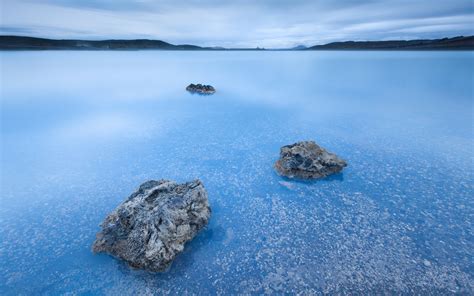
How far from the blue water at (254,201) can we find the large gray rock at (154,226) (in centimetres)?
28

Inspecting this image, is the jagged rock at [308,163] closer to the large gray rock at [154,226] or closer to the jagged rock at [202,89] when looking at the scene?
the large gray rock at [154,226]

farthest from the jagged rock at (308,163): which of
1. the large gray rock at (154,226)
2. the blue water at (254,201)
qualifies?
the large gray rock at (154,226)

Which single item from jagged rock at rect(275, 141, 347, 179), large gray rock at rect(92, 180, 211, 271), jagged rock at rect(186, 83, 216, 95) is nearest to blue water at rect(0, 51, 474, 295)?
large gray rock at rect(92, 180, 211, 271)

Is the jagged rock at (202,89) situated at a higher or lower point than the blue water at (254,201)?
higher

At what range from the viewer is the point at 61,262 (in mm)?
5391

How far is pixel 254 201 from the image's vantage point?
7.52 meters

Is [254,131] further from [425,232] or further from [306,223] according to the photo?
[425,232]

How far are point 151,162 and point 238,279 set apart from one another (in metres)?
6.58

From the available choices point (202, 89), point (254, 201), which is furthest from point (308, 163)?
point (202, 89)

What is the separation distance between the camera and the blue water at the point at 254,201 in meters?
4.99

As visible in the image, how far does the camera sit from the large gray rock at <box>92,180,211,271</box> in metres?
5.18

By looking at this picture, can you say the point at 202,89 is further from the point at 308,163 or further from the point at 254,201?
the point at 254,201

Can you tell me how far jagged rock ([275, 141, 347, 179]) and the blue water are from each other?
468 millimetres

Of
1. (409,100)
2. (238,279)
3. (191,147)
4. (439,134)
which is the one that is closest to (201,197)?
(238,279)
